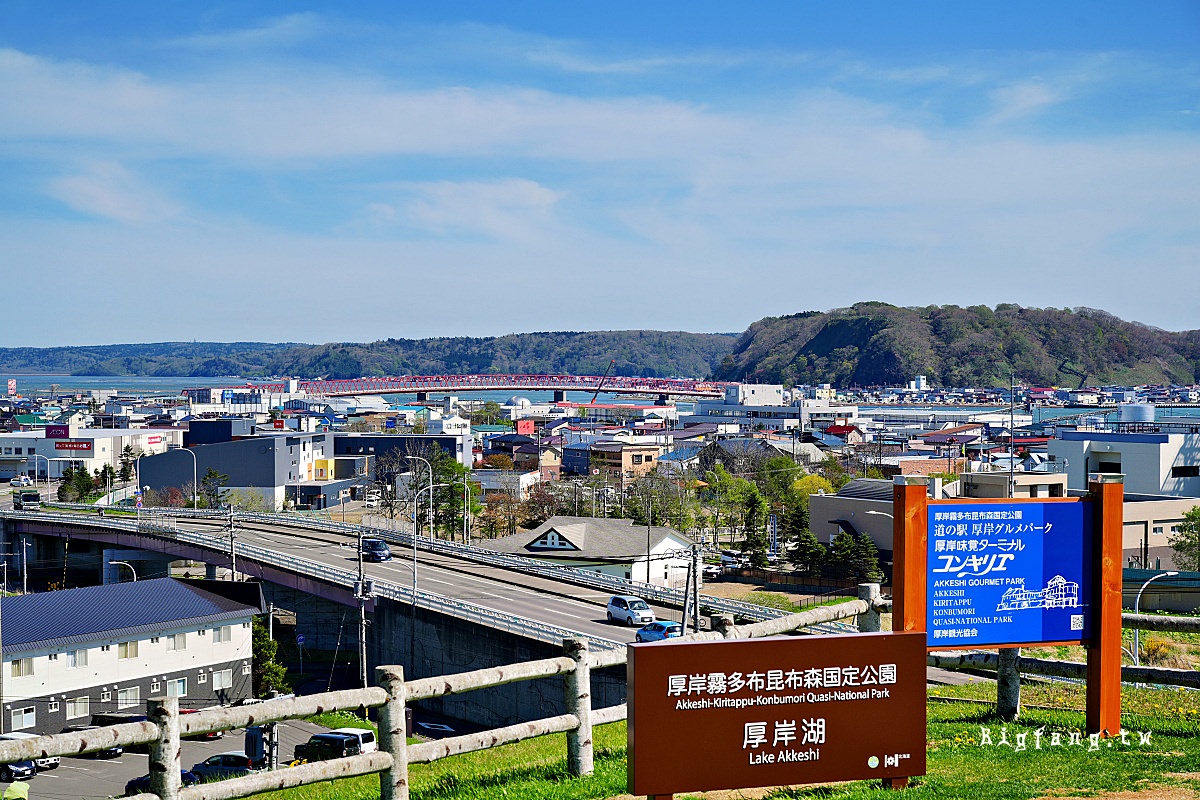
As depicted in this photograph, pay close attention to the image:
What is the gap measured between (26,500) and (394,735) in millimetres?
63088

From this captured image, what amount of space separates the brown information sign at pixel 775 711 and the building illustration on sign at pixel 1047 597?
2275 millimetres

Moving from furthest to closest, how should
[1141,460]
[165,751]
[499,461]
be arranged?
[499,461] → [1141,460] → [165,751]

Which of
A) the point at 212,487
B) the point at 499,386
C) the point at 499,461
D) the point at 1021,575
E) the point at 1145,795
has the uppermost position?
the point at 499,386

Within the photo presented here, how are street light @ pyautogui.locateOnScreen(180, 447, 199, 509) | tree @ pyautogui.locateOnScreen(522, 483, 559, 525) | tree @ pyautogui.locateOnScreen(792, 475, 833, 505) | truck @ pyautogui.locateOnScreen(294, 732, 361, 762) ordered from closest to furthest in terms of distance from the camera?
truck @ pyautogui.locateOnScreen(294, 732, 361, 762) → tree @ pyautogui.locateOnScreen(522, 483, 559, 525) → tree @ pyautogui.locateOnScreen(792, 475, 833, 505) → street light @ pyautogui.locateOnScreen(180, 447, 199, 509)

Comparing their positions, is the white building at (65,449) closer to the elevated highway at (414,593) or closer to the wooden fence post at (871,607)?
the elevated highway at (414,593)

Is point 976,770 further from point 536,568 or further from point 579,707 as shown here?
point 536,568

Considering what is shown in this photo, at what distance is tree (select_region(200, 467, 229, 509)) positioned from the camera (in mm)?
61469

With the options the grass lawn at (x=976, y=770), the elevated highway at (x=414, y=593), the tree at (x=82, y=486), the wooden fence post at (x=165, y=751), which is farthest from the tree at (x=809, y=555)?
the tree at (x=82, y=486)

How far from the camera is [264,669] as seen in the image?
90.5ft

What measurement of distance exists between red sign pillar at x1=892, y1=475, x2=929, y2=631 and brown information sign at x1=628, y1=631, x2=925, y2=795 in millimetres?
1756

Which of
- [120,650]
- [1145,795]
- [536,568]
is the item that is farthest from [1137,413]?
[1145,795]

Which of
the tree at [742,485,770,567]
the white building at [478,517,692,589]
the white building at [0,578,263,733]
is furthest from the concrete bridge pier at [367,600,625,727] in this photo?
→ the tree at [742,485,770,567]

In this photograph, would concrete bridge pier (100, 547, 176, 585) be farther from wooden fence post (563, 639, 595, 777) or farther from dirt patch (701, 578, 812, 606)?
wooden fence post (563, 639, 595, 777)

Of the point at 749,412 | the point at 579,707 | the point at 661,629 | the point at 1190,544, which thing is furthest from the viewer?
the point at 749,412
